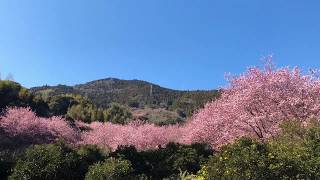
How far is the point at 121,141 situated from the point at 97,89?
148978 millimetres

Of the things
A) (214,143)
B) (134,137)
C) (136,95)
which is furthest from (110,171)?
(136,95)

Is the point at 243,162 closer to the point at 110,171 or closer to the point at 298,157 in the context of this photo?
the point at 298,157

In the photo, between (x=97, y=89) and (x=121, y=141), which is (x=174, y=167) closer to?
(x=121, y=141)

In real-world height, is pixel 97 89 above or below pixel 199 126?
above

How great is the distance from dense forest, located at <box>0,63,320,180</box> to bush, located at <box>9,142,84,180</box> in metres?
0.04

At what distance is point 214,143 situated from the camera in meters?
31.8

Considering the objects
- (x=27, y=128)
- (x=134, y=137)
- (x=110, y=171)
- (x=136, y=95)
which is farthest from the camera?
(x=136, y=95)

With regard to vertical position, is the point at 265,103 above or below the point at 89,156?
above

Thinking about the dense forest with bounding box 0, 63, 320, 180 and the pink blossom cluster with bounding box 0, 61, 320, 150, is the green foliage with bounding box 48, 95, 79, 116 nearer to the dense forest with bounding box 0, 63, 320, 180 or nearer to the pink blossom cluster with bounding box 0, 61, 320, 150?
the dense forest with bounding box 0, 63, 320, 180

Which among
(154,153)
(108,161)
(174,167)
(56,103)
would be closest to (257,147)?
(108,161)

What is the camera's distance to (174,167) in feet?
80.2

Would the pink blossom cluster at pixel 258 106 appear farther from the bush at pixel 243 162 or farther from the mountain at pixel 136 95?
the mountain at pixel 136 95

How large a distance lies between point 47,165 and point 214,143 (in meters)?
14.3

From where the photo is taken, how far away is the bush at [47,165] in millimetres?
20109
